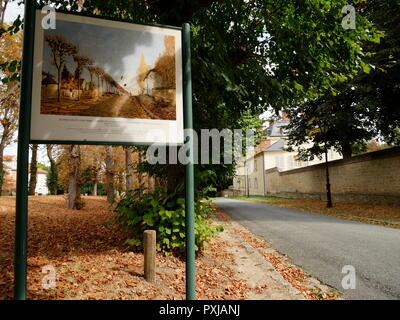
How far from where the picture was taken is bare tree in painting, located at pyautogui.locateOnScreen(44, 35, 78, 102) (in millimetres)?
2428

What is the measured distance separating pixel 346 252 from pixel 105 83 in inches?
244

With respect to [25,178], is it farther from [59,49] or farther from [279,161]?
[279,161]

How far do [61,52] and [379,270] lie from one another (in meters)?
5.94

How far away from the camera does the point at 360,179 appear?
17.7 m

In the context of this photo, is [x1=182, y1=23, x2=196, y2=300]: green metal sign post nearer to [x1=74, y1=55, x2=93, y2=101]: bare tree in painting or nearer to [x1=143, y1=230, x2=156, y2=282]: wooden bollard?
[x1=74, y1=55, x2=93, y2=101]: bare tree in painting

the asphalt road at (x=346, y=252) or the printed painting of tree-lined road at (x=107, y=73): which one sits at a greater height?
the printed painting of tree-lined road at (x=107, y=73)

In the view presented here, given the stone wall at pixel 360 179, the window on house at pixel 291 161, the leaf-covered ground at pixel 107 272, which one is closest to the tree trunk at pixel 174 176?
the leaf-covered ground at pixel 107 272

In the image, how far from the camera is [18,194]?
210 centimetres

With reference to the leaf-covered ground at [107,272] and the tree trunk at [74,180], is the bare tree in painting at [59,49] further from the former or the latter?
the tree trunk at [74,180]

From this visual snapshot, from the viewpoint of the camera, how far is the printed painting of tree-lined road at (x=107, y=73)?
2.44m

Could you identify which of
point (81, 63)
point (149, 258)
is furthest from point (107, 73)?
point (149, 258)

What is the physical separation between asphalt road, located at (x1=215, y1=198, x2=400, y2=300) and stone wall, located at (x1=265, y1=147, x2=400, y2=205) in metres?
7.47


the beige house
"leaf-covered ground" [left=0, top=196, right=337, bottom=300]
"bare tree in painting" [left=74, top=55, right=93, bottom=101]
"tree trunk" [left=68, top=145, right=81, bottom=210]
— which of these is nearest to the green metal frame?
"bare tree in painting" [left=74, top=55, right=93, bottom=101]
